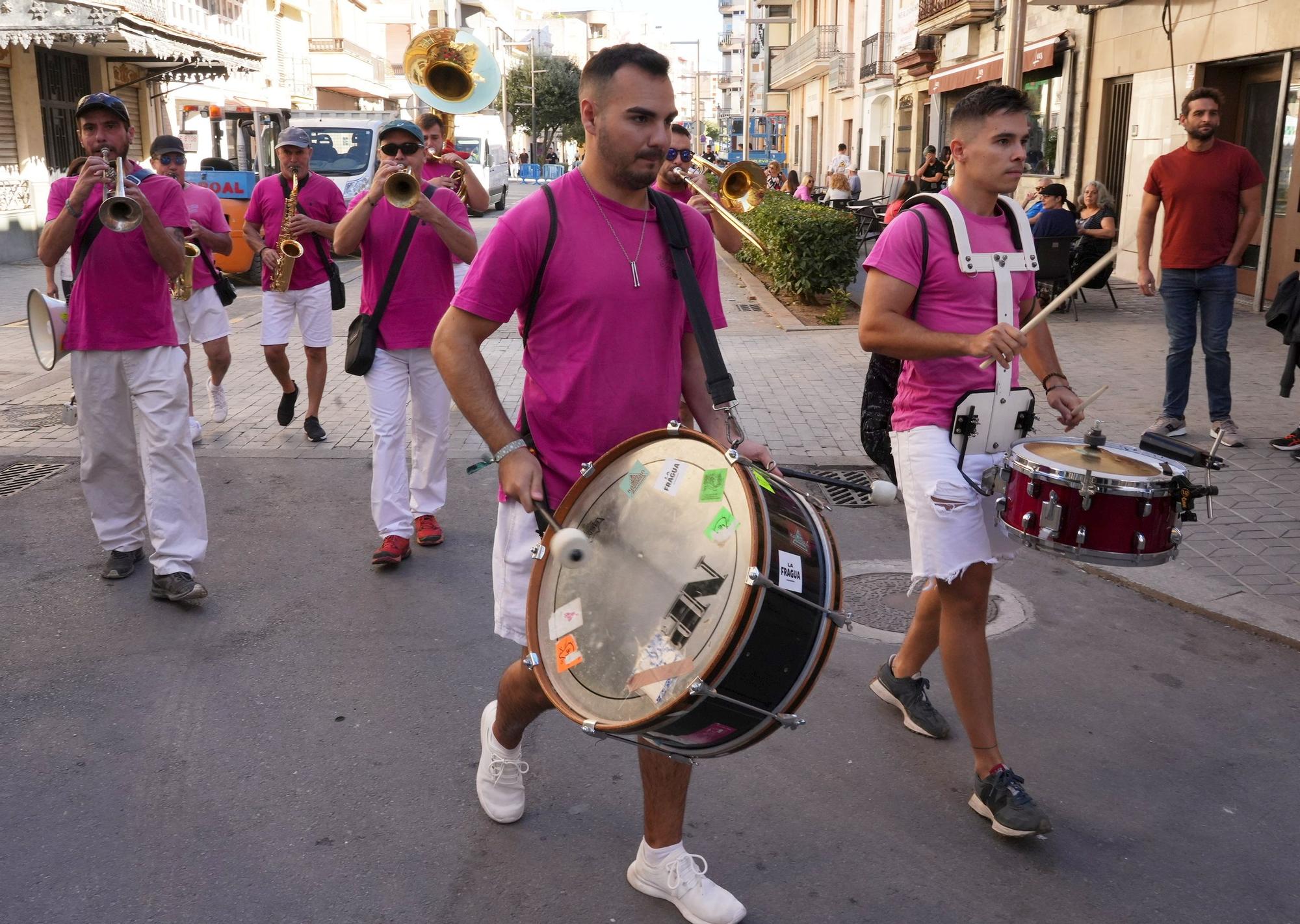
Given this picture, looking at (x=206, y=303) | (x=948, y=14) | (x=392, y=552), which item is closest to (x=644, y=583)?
(x=392, y=552)

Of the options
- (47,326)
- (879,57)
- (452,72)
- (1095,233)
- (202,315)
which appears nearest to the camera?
(47,326)

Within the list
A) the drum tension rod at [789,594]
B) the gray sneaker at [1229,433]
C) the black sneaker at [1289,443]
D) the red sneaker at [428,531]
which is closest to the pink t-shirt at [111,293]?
the red sneaker at [428,531]

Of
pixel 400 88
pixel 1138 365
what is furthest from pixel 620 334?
pixel 400 88

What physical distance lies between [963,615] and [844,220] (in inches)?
404

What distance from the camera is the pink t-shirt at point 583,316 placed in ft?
9.02

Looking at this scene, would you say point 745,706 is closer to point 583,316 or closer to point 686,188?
point 583,316

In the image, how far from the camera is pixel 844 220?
13.0 m

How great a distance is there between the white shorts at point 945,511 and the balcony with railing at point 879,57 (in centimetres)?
3129

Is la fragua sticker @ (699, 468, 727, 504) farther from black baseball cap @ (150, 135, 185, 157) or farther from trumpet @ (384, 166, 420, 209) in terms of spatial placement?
black baseball cap @ (150, 135, 185, 157)

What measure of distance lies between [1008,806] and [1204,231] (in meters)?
4.98

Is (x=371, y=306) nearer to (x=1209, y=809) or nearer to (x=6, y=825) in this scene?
(x=6, y=825)

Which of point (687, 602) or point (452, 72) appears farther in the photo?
point (452, 72)

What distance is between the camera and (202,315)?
7758 millimetres

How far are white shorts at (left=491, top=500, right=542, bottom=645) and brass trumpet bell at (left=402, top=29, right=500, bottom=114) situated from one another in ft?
16.9
